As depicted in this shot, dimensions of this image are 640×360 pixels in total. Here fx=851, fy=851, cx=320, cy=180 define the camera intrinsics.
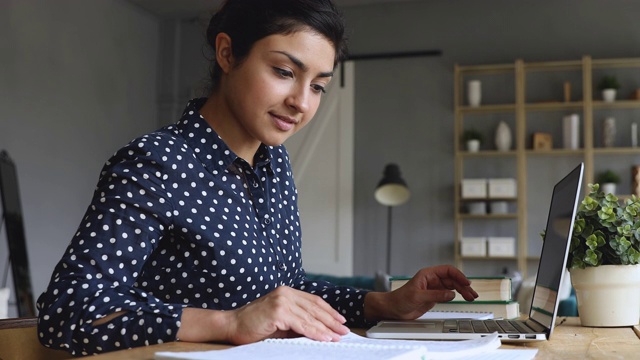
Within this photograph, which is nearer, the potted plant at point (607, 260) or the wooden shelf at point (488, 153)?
the potted plant at point (607, 260)

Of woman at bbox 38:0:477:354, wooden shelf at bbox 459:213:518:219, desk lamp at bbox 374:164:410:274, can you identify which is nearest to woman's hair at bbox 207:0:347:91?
woman at bbox 38:0:477:354

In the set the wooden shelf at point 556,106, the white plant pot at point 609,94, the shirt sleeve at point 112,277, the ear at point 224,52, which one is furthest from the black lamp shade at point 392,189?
the shirt sleeve at point 112,277

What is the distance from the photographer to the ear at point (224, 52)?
5.19 feet

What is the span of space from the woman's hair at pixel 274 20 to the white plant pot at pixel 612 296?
2.21ft

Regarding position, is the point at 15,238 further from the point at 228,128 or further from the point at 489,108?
the point at 228,128

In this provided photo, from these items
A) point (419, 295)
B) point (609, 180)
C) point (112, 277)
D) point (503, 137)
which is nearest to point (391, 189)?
point (503, 137)

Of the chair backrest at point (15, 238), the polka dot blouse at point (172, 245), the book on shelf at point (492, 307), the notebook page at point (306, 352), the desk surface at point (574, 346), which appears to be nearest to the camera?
the notebook page at point (306, 352)

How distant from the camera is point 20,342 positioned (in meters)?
1.44

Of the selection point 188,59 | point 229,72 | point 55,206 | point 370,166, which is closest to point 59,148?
point 55,206

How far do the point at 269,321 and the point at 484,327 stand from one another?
1.30ft

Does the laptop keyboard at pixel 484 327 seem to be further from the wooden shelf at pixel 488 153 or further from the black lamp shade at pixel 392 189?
the wooden shelf at pixel 488 153

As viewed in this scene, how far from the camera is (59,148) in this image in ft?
21.6

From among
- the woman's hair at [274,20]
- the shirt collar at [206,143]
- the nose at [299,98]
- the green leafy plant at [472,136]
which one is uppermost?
the green leafy plant at [472,136]

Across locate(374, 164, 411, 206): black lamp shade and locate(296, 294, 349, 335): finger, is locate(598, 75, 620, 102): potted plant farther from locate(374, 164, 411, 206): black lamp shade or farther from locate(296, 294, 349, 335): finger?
locate(296, 294, 349, 335): finger
